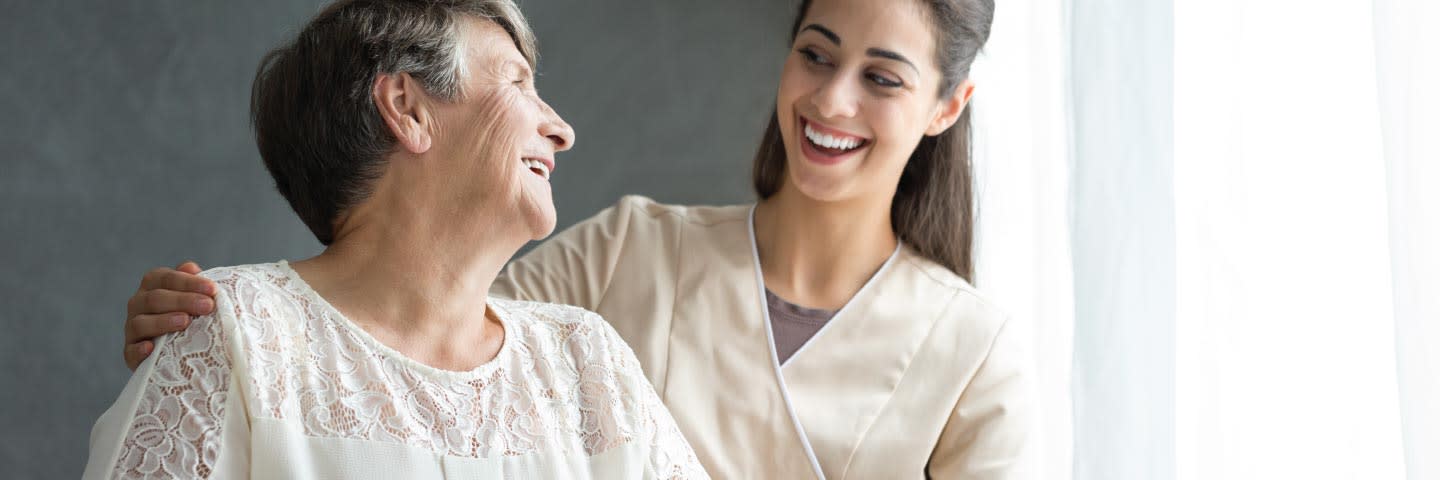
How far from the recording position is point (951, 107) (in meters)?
1.90

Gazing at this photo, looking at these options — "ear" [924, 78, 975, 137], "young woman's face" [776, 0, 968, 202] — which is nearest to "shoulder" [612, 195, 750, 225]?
"young woman's face" [776, 0, 968, 202]

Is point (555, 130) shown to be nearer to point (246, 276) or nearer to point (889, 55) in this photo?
point (246, 276)

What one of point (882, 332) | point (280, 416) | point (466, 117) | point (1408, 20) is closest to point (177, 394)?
point (280, 416)

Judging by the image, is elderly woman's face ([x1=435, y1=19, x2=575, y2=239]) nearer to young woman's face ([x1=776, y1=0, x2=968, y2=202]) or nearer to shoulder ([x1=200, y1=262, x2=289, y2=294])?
shoulder ([x1=200, y1=262, x2=289, y2=294])

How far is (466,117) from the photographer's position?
1367 mm

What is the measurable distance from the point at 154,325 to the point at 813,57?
3.34ft

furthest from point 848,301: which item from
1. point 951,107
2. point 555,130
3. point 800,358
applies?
point 555,130

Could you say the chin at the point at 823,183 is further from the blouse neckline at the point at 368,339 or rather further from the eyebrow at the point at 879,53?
the blouse neckline at the point at 368,339

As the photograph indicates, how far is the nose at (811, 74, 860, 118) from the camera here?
1754 mm

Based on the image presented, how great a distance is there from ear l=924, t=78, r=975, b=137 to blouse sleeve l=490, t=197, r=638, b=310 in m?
0.50

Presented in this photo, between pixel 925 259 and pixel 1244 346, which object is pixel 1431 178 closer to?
pixel 1244 346

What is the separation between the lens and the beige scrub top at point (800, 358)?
1.75 m

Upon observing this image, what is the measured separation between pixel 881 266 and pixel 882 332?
0.43 ft

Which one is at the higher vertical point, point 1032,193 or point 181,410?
point 1032,193
